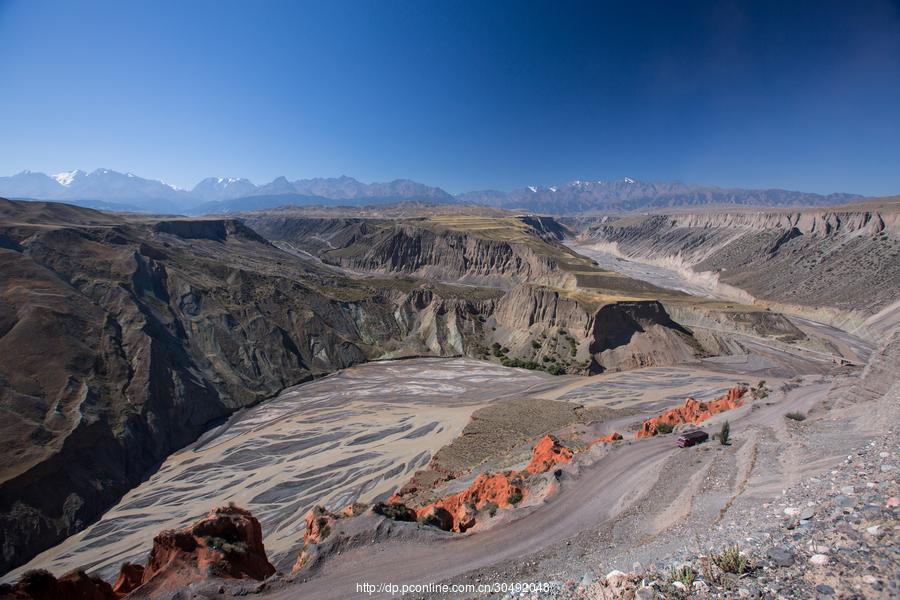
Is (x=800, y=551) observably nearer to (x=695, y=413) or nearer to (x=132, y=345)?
(x=695, y=413)

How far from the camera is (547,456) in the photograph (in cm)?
2706

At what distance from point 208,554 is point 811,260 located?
14281 cm

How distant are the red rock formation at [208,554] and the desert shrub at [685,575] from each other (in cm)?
1406

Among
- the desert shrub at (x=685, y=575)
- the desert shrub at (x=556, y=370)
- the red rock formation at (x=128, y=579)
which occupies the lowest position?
the desert shrub at (x=556, y=370)

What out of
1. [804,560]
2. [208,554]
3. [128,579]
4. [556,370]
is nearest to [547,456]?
[208,554]

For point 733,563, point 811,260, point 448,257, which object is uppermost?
point 811,260

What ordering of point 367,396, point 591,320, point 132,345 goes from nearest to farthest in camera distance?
point 132,345 → point 367,396 → point 591,320

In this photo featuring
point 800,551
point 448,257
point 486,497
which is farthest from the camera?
point 448,257

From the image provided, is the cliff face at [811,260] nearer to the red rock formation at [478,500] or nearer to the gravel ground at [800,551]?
the red rock formation at [478,500]

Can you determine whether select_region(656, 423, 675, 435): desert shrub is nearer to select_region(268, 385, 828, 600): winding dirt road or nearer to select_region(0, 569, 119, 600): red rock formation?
select_region(268, 385, 828, 600): winding dirt road

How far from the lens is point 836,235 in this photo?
11750 cm

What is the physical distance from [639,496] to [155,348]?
53466 mm

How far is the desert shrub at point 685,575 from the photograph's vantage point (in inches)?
327

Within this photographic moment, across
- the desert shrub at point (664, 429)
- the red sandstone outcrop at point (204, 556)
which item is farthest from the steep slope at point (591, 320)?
the red sandstone outcrop at point (204, 556)
